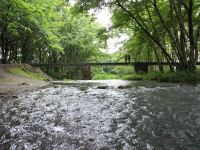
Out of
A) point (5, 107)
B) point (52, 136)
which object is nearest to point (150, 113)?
point (52, 136)

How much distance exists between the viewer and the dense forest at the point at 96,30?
1692cm

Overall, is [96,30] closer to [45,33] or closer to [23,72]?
[45,33]

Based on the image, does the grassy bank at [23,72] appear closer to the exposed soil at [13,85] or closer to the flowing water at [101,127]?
the exposed soil at [13,85]

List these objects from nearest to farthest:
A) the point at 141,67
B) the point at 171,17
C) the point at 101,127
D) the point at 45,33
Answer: the point at 101,127
the point at 171,17
the point at 45,33
the point at 141,67

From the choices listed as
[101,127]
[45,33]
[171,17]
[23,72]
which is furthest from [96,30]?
[101,127]

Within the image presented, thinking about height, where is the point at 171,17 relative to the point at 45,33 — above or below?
above

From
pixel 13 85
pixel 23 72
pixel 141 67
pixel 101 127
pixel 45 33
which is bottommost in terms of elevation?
pixel 101 127

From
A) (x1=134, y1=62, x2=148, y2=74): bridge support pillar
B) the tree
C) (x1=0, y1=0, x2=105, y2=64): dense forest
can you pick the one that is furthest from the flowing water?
(x1=134, y1=62, x2=148, y2=74): bridge support pillar

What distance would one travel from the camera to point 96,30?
23.6 metres

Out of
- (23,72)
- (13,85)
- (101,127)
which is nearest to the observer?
(101,127)

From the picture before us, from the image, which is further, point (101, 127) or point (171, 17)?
point (171, 17)

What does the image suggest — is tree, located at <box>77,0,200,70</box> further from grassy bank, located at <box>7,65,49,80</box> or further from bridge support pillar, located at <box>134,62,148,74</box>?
bridge support pillar, located at <box>134,62,148,74</box>

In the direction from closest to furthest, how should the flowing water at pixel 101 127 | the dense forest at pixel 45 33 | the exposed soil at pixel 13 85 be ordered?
the flowing water at pixel 101 127, the exposed soil at pixel 13 85, the dense forest at pixel 45 33

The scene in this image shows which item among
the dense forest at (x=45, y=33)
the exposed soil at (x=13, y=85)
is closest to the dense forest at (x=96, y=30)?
the dense forest at (x=45, y=33)
